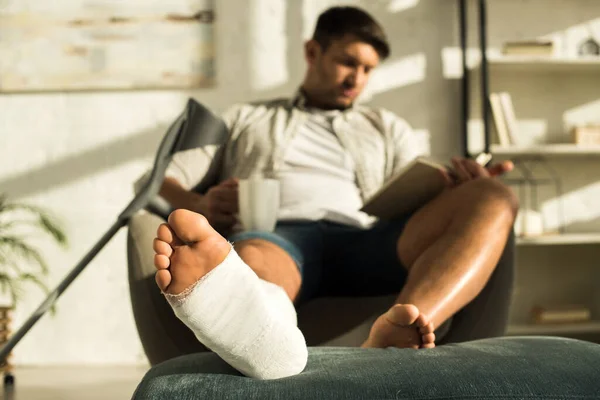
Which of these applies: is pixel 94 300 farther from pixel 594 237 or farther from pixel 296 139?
pixel 594 237

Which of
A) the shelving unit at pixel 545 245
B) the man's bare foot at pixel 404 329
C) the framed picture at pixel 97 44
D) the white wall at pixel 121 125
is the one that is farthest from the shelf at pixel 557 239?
the man's bare foot at pixel 404 329

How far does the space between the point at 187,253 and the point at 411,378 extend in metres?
0.27

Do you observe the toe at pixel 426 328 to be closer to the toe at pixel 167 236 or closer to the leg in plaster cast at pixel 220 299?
the leg in plaster cast at pixel 220 299

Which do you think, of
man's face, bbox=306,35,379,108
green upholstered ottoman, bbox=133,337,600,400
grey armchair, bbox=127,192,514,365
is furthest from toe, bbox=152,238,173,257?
man's face, bbox=306,35,379,108

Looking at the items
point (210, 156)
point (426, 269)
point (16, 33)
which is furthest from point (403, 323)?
point (16, 33)

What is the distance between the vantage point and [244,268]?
78cm

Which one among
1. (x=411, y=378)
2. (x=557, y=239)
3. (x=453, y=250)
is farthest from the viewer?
(x=557, y=239)

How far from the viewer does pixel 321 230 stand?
155 centimetres

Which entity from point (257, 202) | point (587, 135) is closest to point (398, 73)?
point (587, 135)

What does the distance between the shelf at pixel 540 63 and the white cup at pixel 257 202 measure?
1.71 metres

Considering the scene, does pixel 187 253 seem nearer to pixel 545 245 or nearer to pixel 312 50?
pixel 312 50

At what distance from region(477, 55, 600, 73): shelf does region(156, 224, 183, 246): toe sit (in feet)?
7.56

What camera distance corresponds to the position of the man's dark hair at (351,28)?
1844 millimetres

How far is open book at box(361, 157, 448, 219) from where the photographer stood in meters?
1.31
